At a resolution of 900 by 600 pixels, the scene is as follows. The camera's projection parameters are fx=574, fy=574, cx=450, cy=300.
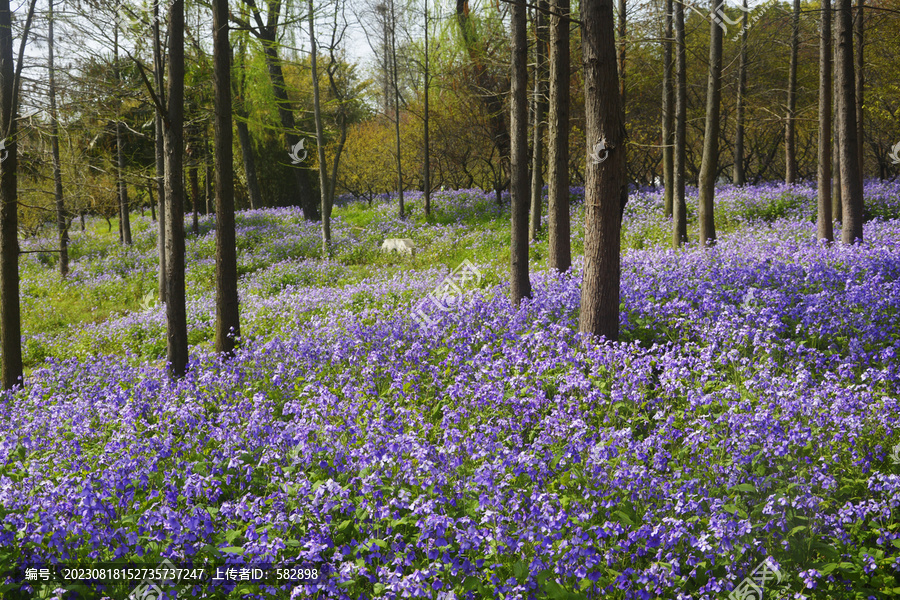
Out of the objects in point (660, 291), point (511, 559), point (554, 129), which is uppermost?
point (554, 129)

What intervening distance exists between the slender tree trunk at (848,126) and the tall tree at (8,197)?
13231 mm

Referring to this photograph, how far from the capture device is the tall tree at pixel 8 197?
8539 mm

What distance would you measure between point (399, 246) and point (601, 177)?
494 inches

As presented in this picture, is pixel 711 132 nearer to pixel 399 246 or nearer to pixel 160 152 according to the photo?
pixel 399 246

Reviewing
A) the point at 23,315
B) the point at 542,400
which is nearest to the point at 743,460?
the point at 542,400

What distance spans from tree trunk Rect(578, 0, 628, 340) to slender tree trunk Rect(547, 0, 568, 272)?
268cm

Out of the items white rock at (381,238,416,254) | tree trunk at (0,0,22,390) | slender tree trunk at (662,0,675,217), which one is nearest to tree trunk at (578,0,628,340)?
tree trunk at (0,0,22,390)

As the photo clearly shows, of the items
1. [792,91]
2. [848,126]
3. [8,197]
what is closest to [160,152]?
[8,197]

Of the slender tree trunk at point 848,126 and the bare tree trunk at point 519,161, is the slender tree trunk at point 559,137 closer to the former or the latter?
the bare tree trunk at point 519,161

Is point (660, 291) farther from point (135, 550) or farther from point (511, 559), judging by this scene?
point (135, 550)

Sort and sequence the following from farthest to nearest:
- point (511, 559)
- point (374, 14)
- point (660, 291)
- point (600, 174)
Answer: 1. point (374, 14)
2. point (660, 291)
3. point (600, 174)
4. point (511, 559)

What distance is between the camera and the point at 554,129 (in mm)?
9844

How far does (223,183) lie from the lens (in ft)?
26.6

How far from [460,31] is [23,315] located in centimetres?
1818
